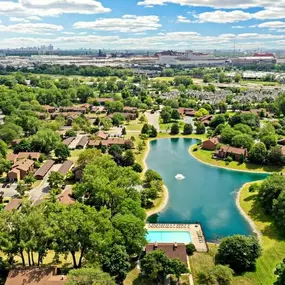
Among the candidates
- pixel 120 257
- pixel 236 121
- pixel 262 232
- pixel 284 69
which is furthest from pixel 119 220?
pixel 284 69

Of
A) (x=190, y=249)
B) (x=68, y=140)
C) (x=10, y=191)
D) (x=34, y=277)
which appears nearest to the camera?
(x=34, y=277)

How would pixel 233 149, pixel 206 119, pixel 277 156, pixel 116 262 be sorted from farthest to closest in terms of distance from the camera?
pixel 206 119 < pixel 233 149 < pixel 277 156 < pixel 116 262

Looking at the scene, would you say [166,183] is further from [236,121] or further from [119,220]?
[236,121]

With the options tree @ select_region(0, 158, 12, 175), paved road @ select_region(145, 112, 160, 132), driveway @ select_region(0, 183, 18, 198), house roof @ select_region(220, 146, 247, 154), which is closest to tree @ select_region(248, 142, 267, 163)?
house roof @ select_region(220, 146, 247, 154)

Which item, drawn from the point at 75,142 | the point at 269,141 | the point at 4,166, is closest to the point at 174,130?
the point at 269,141

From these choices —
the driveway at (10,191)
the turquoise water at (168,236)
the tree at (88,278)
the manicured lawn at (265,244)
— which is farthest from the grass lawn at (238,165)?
the tree at (88,278)

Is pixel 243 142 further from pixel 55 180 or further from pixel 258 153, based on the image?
pixel 55 180

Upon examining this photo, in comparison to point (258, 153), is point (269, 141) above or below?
above
